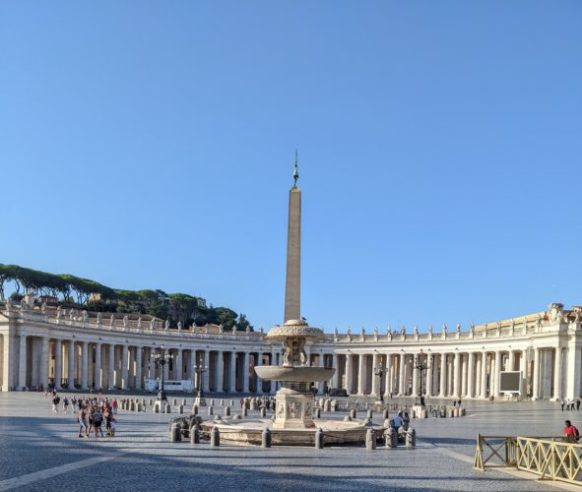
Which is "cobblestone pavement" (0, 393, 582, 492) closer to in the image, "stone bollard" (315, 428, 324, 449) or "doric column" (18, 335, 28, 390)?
"stone bollard" (315, 428, 324, 449)

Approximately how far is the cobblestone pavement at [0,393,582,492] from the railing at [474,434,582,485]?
589 mm

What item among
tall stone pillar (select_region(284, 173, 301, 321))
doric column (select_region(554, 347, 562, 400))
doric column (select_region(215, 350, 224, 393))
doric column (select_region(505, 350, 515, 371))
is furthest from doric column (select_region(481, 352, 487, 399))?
tall stone pillar (select_region(284, 173, 301, 321))

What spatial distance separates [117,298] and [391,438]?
5538 inches

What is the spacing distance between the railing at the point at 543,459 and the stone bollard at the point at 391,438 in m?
6.16

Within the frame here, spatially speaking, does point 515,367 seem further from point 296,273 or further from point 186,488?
point 186,488

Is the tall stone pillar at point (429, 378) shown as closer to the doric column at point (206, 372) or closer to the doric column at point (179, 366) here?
the doric column at point (206, 372)

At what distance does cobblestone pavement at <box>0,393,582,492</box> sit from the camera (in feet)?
70.4

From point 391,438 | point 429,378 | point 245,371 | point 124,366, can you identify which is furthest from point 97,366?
point 391,438

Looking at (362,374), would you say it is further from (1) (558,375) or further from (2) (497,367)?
(1) (558,375)

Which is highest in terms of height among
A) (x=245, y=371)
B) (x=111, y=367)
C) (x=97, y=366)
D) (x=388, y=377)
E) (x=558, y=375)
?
(x=558, y=375)

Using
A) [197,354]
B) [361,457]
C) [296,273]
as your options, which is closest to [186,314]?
[197,354]

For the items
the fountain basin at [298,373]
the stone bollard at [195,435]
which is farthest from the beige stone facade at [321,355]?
the stone bollard at [195,435]

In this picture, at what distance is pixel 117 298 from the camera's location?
552 ft

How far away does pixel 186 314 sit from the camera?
582 ft
